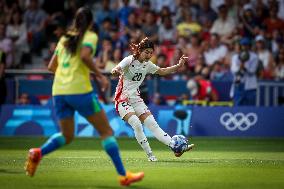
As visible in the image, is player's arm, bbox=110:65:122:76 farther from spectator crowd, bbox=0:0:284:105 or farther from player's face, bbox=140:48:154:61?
spectator crowd, bbox=0:0:284:105

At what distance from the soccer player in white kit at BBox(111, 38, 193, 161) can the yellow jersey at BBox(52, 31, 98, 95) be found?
3.72 meters

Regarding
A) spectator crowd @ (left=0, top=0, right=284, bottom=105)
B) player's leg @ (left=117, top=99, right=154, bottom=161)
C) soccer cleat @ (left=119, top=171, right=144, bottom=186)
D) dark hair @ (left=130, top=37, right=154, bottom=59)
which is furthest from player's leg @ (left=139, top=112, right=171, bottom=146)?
spectator crowd @ (left=0, top=0, right=284, bottom=105)

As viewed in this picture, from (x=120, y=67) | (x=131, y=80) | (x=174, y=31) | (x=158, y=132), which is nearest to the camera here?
(x=120, y=67)

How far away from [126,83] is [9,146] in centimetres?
460

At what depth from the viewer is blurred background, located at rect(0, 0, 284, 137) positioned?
22.9 metres

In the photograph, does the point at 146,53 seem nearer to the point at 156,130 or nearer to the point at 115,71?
the point at 115,71

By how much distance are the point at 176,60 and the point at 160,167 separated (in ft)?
34.8

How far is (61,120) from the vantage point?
11445mm

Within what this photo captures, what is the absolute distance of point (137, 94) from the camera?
15.5 m

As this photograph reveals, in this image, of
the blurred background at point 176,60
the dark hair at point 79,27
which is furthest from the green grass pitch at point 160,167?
the blurred background at point 176,60

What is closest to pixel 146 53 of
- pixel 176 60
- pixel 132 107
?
pixel 132 107

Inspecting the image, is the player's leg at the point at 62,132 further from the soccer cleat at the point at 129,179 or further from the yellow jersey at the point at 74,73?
the soccer cleat at the point at 129,179

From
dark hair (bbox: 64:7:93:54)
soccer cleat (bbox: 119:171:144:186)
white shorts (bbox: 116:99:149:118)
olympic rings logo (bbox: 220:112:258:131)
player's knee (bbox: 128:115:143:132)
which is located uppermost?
dark hair (bbox: 64:7:93:54)

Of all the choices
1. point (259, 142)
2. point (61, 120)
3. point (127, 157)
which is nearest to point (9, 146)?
point (127, 157)
